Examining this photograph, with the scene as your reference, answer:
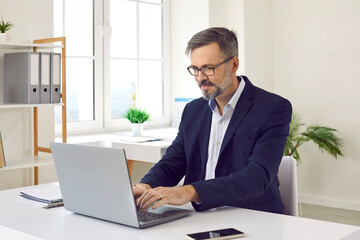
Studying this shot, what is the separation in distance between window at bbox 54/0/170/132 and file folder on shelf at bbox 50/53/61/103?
79 centimetres

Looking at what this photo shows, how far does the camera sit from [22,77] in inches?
123

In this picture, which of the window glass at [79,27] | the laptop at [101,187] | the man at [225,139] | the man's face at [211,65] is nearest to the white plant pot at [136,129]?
the window glass at [79,27]

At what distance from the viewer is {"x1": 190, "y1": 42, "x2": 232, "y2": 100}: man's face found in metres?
1.95

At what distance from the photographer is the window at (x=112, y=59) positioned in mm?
4195

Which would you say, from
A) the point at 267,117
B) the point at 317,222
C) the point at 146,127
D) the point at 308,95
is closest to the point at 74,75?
the point at 146,127

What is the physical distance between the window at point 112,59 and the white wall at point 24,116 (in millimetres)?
457

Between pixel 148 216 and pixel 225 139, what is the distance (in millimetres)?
511

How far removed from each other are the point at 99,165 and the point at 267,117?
71 cm

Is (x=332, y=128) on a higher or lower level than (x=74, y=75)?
lower

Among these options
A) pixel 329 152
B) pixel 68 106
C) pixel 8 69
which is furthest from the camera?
pixel 329 152

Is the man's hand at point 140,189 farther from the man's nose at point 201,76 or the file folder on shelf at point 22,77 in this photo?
the file folder on shelf at point 22,77

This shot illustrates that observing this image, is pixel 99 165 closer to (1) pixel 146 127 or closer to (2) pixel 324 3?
(1) pixel 146 127

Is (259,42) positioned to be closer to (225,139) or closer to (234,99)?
(234,99)

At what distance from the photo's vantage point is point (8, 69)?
322 cm
